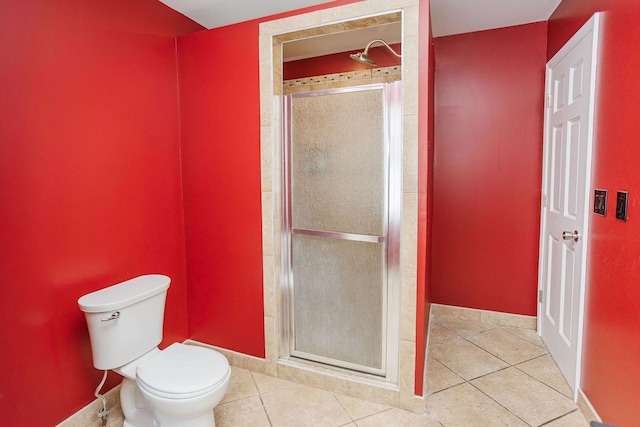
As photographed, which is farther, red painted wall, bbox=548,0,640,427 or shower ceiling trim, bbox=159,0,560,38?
shower ceiling trim, bbox=159,0,560,38

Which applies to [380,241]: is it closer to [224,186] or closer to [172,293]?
[224,186]

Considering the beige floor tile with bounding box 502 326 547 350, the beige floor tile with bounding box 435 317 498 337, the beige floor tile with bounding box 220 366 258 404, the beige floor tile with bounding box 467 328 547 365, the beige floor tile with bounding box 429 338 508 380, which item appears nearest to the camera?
the beige floor tile with bounding box 220 366 258 404

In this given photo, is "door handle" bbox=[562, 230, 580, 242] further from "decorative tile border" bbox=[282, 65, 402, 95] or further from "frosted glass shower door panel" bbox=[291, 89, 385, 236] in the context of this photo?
"decorative tile border" bbox=[282, 65, 402, 95]

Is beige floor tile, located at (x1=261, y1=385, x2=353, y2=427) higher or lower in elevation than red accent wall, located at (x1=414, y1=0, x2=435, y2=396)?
lower

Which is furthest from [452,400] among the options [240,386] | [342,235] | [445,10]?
[445,10]

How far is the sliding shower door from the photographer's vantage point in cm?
195

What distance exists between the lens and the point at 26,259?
5.20 ft

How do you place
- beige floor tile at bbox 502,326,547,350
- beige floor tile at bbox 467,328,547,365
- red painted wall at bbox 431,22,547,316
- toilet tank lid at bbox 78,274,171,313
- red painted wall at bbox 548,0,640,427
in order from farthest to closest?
red painted wall at bbox 431,22,547,316, beige floor tile at bbox 502,326,547,350, beige floor tile at bbox 467,328,547,365, toilet tank lid at bbox 78,274,171,313, red painted wall at bbox 548,0,640,427

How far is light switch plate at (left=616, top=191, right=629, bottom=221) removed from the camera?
59.2 inches

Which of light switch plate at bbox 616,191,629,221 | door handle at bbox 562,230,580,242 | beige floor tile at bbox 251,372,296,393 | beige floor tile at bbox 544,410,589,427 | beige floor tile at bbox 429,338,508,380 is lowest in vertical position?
beige floor tile at bbox 251,372,296,393

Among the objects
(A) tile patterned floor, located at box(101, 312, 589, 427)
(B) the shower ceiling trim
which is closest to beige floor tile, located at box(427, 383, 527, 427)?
(A) tile patterned floor, located at box(101, 312, 589, 427)

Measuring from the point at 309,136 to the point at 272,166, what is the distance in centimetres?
30

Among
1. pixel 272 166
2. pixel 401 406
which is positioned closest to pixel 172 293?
pixel 272 166

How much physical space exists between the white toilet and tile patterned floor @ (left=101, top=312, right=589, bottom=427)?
1.12 feet
